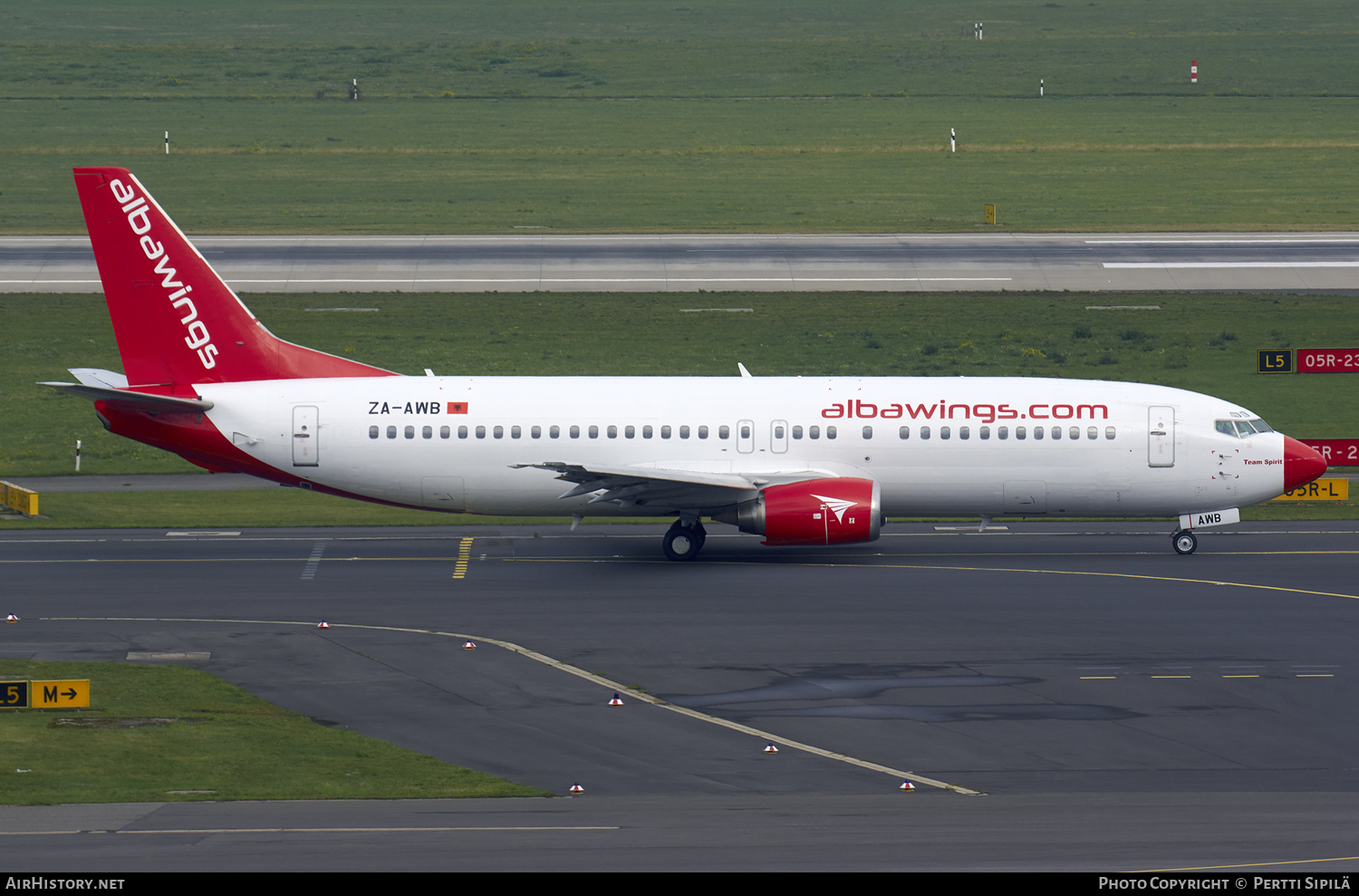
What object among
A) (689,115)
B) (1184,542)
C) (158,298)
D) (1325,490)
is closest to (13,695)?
(158,298)

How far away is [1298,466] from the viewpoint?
137 feet

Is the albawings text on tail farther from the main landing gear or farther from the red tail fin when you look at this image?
the main landing gear

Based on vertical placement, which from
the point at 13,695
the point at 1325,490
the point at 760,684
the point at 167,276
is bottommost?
the point at 760,684

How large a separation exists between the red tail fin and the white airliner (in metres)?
0.05

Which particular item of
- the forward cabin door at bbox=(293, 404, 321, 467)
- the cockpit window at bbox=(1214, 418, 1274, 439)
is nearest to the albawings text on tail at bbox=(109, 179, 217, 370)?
the forward cabin door at bbox=(293, 404, 321, 467)

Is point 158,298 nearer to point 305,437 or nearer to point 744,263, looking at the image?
point 305,437

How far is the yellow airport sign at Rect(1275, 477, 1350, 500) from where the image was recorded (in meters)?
48.0

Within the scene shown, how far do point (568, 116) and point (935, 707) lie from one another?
10403 cm

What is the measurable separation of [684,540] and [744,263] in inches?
1549

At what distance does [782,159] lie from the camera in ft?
363

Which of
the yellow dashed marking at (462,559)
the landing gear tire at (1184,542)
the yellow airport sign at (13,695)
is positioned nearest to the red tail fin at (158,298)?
the yellow dashed marking at (462,559)

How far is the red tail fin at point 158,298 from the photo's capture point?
4134 centimetres

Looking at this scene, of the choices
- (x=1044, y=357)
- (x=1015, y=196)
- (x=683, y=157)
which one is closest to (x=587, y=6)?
(x=683, y=157)

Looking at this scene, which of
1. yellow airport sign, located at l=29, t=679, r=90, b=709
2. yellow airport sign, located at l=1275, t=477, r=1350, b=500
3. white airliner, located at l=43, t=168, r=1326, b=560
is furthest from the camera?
yellow airport sign, located at l=1275, t=477, r=1350, b=500
